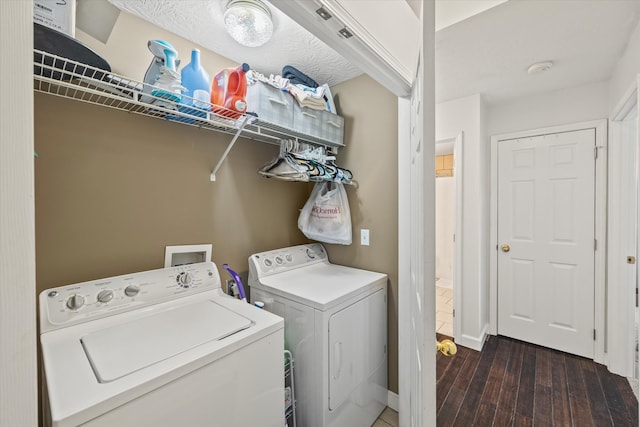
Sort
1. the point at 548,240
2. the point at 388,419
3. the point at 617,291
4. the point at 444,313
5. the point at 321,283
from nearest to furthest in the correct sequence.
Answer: the point at 321,283
the point at 388,419
the point at 617,291
the point at 548,240
the point at 444,313

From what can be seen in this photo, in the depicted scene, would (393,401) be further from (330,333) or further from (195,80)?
(195,80)

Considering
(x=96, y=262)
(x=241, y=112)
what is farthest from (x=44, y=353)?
(x=241, y=112)

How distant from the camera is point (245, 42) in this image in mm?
1462

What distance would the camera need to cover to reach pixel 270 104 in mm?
1521

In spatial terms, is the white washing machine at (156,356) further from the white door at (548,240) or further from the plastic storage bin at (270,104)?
the white door at (548,240)

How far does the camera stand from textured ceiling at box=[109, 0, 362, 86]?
132cm

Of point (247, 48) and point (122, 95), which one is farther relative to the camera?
point (247, 48)

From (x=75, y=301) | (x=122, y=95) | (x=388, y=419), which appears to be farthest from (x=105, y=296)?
(x=388, y=419)

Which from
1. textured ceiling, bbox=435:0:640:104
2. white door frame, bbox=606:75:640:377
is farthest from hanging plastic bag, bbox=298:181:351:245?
white door frame, bbox=606:75:640:377

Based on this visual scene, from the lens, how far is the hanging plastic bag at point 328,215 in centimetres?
192

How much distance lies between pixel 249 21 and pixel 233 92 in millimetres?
358

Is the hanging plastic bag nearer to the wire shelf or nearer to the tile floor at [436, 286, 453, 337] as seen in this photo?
the wire shelf

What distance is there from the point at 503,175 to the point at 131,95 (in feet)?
10.5

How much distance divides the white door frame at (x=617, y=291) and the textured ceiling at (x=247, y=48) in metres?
2.17
